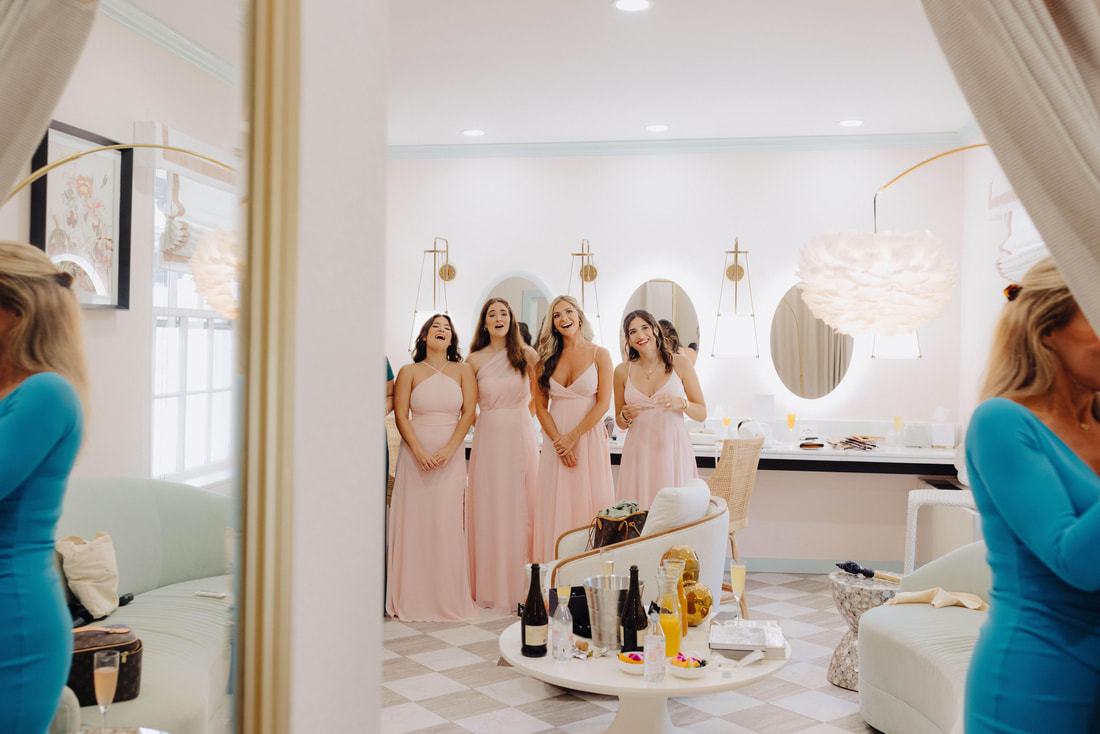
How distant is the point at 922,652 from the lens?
9.14 ft

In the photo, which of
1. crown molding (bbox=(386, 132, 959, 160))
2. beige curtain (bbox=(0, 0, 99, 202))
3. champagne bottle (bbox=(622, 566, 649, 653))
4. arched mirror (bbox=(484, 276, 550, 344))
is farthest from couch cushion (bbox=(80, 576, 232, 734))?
crown molding (bbox=(386, 132, 959, 160))

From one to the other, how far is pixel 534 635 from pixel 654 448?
224 cm

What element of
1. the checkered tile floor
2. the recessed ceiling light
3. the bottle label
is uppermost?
the recessed ceiling light

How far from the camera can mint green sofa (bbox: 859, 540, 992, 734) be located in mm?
2680

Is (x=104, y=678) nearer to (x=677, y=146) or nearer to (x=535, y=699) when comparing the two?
(x=535, y=699)

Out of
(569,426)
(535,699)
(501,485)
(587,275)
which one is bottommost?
(535,699)

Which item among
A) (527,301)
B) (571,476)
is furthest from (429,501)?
(527,301)

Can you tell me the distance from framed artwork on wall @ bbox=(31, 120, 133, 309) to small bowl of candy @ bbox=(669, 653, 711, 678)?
2108mm

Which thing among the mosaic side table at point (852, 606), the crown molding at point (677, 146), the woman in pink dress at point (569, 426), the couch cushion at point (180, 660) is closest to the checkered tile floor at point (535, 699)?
the mosaic side table at point (852, 606)

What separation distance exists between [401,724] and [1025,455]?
2.61 metres

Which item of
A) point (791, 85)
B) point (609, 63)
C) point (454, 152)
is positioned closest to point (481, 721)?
point (609, 63)

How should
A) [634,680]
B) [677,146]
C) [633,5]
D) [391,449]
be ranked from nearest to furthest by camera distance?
[634,680]
[633,5]
[391,449]
[677,146]

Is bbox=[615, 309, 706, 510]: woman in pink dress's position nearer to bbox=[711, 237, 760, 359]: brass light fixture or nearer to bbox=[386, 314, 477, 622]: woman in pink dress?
bbox=[386, 314, 477, 622]: woman in pink dress

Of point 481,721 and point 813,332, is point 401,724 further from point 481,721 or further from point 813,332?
point 813,332
